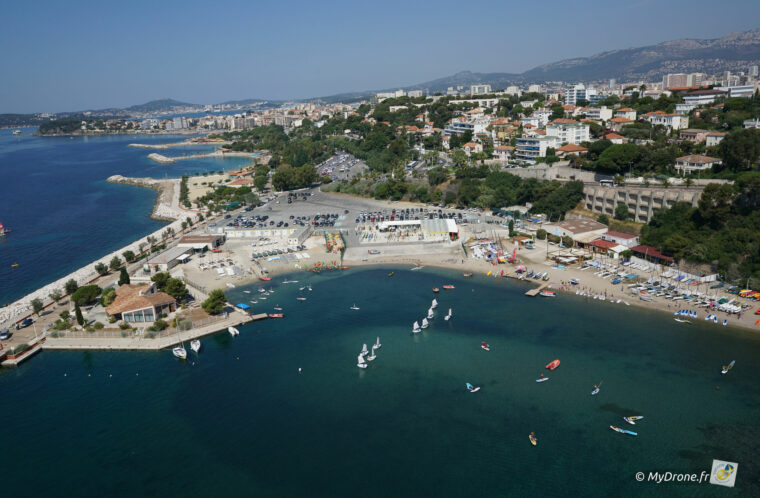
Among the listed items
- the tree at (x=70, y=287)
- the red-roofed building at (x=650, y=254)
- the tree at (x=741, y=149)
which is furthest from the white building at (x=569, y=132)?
the tree at (x=70, y=287)

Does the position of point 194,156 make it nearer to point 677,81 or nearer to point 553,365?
point 553,365

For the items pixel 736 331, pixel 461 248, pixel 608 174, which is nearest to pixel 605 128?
pixel 608 174

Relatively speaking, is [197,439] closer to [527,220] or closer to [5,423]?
[5,423]

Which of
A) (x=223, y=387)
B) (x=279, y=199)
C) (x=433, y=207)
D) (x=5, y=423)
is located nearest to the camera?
(x=5, y=423)

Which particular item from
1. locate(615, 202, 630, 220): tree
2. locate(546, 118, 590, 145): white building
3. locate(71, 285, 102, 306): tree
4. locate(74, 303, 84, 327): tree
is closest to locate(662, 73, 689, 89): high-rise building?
locate(546, 118, 590, 145): white building

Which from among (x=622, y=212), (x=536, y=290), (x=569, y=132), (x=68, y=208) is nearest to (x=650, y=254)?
(x=622, y=212)
